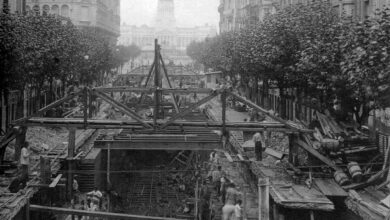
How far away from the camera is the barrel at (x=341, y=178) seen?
59.4 feet

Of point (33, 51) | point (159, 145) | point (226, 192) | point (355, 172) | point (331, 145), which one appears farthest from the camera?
point (33, 51)

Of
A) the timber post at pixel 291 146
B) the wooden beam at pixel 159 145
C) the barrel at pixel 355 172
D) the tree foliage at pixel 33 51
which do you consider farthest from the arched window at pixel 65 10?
the barrel at pixel 355 172

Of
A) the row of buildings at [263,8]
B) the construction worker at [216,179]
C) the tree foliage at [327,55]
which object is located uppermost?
the row of buildings at [263,8]

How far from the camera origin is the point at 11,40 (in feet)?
76.4

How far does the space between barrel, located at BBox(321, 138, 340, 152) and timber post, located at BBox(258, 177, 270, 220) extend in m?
4.14

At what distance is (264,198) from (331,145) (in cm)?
419

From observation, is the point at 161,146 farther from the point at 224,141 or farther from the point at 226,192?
the point at 226,192

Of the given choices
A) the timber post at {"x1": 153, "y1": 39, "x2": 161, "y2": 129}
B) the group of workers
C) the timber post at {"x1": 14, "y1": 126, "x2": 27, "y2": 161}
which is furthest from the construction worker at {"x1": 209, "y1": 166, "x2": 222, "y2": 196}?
the timber post at {"x1": 14, "y1": 126, "x2": 27, "y2": 161}

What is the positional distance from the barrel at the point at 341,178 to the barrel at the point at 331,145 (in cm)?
138

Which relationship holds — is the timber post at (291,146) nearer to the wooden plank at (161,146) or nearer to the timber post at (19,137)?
the wooden plank at (161,146)

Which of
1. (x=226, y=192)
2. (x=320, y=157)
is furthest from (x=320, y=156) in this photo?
(x=226, y=192)

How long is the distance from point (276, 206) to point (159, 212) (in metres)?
8.96

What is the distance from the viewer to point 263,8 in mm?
77500

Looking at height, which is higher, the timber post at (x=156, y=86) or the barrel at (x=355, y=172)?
the timber post at (x=156, y=86)
